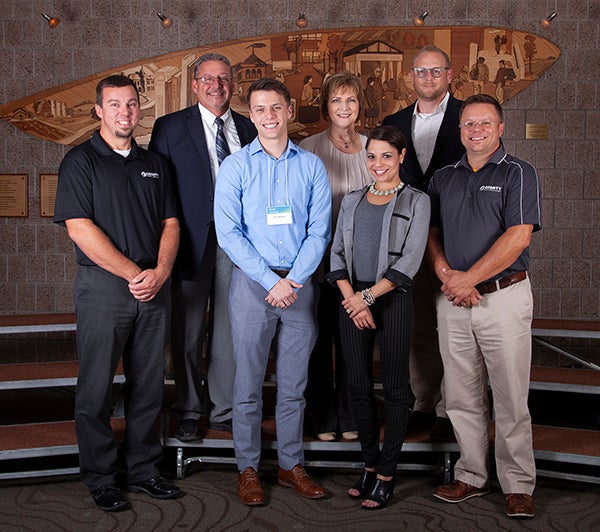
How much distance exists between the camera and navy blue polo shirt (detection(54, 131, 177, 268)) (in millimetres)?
2764

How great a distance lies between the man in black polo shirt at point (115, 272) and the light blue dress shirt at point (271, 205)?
11.2 inches

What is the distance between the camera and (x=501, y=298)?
9.20ft

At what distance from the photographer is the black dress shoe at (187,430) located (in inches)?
126

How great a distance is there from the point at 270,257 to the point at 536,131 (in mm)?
3022

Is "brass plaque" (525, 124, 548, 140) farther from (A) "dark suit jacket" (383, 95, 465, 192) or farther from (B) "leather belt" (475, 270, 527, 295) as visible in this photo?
(B) "leather belt" (475, 270, 527, 295)

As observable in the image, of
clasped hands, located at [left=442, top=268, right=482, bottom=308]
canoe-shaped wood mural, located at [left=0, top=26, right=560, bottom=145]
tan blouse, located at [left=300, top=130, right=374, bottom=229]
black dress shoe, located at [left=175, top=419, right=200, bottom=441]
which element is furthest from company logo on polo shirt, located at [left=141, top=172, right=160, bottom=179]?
canoe-shaped wood mural, located at [left=0, top=26, right=560, bottom=145]

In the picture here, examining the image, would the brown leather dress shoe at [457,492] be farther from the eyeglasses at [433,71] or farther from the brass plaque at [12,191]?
the brass plaque at [12,191]

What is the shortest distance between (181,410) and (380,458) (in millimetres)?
946

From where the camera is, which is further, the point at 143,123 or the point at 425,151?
the point at 143,123

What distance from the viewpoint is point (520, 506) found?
281cm

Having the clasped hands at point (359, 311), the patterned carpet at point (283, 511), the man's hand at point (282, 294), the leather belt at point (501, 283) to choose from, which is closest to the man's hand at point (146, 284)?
the man's hand at point (282, 294)

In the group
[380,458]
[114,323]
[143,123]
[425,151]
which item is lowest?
[380,458]

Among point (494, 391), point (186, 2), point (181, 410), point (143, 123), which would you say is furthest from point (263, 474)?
point (186, 2)

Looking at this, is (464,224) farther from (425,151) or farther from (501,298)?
(425,151)
